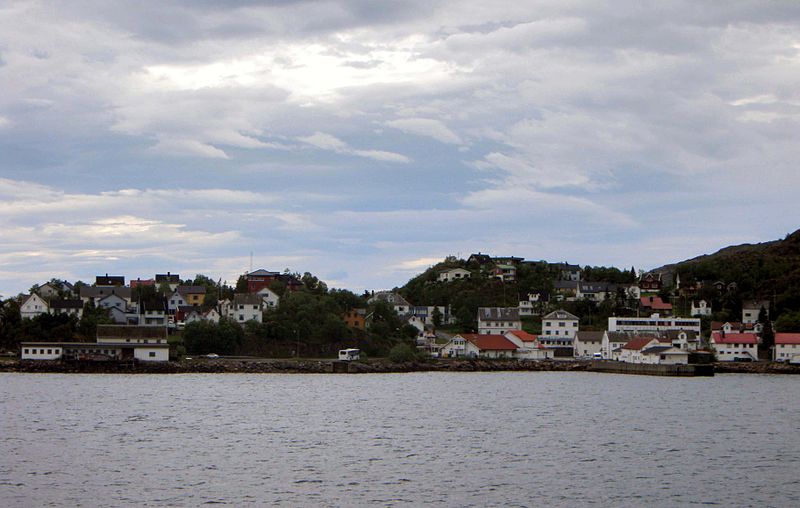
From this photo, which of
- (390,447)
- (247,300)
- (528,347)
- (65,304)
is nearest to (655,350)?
(528,347)

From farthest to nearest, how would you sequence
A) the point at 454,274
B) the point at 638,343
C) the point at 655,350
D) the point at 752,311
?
the point at 454,274 < the point at 752,311 < the point at 638,343 < the point at 655,350

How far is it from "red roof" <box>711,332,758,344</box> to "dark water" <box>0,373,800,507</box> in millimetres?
41382

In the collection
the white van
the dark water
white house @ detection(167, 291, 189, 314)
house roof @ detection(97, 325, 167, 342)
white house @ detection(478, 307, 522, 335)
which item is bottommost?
the dark water

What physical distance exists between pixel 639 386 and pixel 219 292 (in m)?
71.3

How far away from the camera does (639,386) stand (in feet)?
250

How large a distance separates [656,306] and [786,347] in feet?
102

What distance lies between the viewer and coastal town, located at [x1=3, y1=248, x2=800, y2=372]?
94.4 m

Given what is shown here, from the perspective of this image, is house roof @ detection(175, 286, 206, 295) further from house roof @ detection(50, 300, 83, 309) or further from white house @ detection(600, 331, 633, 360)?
white house @ detection(600, 331, 633, 360)

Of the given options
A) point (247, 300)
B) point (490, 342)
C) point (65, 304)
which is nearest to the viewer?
point (247, 300)

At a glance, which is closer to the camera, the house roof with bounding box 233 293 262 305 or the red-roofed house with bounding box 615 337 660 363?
the red-roofed house with bounding box 615 337 660 363

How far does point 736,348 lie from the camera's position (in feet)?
350

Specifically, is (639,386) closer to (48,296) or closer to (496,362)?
(496,362)

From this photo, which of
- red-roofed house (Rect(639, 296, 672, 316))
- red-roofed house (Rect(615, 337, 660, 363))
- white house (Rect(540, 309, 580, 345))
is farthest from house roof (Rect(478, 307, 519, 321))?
red-roofed house (Rect(639, 296, 672, 316))

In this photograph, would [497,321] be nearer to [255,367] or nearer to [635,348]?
[635,348]
